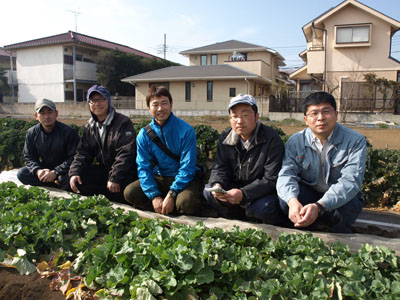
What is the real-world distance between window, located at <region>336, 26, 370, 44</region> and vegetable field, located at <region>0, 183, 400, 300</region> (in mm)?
23323

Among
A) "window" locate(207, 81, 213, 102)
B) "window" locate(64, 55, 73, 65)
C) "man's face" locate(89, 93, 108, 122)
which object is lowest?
"man's face" locate(89, 93, 108, 122)

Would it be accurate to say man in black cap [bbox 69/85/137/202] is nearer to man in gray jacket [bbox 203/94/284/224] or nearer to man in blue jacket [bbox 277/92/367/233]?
man in gray jacket [bbox 203/94/284/224]

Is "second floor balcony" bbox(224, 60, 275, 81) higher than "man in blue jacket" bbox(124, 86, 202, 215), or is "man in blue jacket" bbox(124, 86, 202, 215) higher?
"second floor balcony" bbox(224, 60, 275, 81)

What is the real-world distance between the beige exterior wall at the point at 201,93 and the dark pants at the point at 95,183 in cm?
2194

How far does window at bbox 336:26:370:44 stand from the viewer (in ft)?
72.4

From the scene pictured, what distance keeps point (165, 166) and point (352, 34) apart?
22741 millimetres

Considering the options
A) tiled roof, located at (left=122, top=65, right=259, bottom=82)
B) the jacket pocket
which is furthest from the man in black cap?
tiled roof, located at (left=122, top=65, right=259, bottom=82)

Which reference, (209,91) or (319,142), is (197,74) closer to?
(209,91)

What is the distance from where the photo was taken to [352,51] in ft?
73.9

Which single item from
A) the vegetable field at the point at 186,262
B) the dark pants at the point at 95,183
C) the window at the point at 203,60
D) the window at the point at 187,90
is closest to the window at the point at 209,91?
the window at the point at 187,90

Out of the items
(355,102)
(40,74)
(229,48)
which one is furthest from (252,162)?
(40,74)

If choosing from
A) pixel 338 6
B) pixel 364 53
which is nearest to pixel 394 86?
pixel 364 53

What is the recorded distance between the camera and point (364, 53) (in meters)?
22.3

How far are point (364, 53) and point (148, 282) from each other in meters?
24.4
